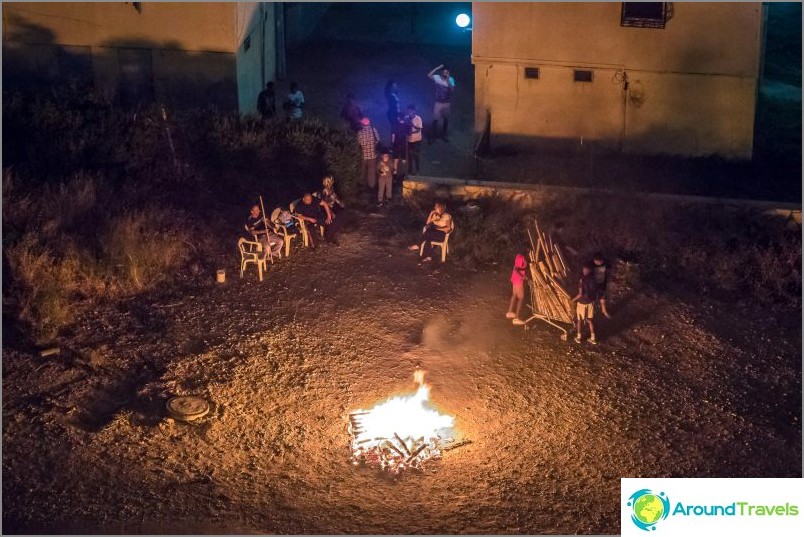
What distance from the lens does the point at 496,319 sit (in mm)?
15281

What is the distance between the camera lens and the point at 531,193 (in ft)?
59.8

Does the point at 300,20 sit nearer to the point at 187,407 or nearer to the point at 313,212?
the point at 313,212

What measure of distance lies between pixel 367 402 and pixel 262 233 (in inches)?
160

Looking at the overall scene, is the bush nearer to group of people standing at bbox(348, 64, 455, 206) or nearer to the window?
group of people standing at bbox(348, 64, 455, 206)

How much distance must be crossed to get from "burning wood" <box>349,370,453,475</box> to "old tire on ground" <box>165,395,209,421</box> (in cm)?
177

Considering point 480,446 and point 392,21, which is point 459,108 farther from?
point 480,446

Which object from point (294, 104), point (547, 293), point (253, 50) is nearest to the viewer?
point (547, 293)

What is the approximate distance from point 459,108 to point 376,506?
529 inches

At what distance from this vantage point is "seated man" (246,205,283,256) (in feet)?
53.5

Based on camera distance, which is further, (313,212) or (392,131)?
(392,131)

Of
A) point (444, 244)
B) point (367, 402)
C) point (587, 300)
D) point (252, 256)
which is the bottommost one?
point (367, 402)

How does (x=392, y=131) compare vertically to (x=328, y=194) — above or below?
above

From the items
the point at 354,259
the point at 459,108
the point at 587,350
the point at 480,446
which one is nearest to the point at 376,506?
the point at 480,446

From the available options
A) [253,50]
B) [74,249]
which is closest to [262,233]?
[74,249]
